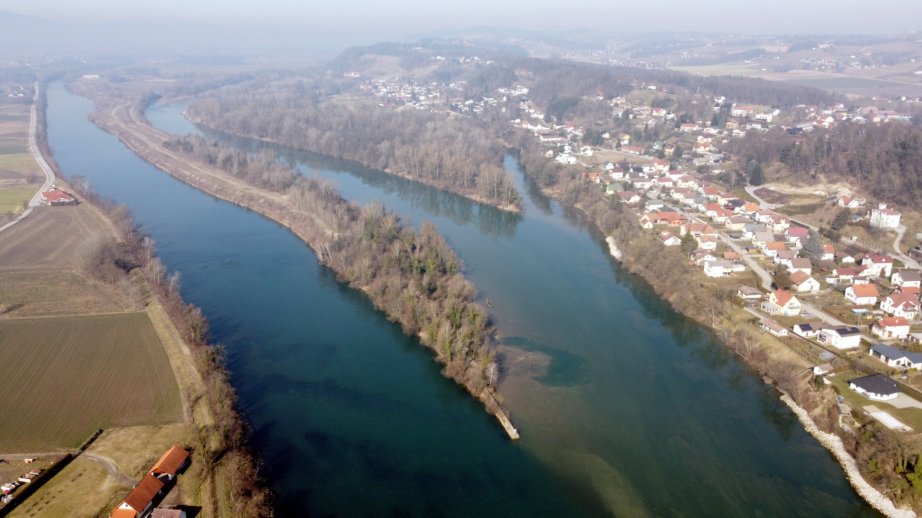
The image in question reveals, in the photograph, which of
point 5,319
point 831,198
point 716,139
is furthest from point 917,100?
point 5,319

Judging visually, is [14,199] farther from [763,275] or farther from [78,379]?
[763,275]

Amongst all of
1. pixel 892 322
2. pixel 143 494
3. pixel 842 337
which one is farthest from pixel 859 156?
pixel 143 494

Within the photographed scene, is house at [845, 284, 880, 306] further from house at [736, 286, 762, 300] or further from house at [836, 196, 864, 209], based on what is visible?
house at [836, 196, 864, 209]

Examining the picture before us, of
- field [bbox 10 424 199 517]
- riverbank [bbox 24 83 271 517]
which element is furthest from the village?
field [bbox 10 424 199 517]

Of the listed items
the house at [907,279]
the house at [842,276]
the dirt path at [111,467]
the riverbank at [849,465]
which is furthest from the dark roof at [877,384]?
the dirt path at [111,467]

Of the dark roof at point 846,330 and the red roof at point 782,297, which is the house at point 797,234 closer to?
the red roof at point 782,297

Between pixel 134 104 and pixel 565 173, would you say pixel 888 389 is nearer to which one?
pixel 565 173
